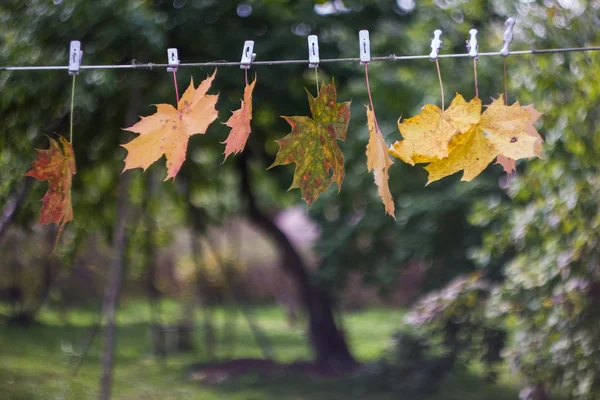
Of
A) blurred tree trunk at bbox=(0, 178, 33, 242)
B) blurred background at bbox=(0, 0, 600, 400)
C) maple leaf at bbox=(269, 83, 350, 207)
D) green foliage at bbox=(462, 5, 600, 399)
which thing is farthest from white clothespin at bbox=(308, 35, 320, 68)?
blurred tree trunk at bbox=(0, 178, 33, 242)

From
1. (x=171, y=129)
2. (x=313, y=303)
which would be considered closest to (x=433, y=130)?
(x=171, y=129)

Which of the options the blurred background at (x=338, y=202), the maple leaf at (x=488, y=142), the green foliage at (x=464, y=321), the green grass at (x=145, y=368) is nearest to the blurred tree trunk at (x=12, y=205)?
the blurred background at (x=338, y=202)

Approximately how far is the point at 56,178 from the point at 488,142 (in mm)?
838

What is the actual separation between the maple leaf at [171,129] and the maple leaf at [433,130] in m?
0.34

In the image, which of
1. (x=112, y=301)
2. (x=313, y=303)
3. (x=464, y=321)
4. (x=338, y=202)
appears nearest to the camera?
(x=112, y=301)

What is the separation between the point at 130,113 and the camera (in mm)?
3297

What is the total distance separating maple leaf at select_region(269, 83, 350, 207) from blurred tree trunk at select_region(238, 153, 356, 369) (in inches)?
159

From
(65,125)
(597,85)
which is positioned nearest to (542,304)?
(597,85)

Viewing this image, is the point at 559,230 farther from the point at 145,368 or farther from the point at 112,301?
the point at 145,368

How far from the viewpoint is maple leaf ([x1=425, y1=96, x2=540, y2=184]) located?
1198mm

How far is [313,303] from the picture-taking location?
18.4ft

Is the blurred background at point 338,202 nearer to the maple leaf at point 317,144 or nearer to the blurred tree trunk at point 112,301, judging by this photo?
the blurred tree trunk at point 112,301

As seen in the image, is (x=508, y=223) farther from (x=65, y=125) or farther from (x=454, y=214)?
(x=65, y=125)

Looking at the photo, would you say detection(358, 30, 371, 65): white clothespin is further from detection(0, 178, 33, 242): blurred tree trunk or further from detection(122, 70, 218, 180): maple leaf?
detection(0, 178, 33, 242): blurred tree trunk
